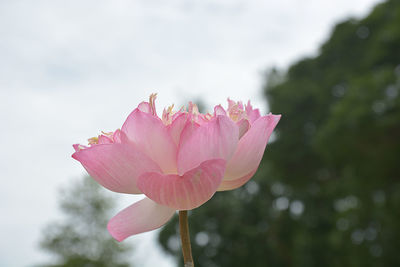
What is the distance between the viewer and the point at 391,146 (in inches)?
239

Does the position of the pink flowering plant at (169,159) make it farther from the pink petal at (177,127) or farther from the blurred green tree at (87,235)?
the blurred green tree at (87,235)

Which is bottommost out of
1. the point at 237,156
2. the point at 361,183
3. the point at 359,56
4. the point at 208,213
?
the point at 237,156

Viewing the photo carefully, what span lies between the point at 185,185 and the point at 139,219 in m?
0.07

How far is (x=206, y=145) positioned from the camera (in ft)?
1.20

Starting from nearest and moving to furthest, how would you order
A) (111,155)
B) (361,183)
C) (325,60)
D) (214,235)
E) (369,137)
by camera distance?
(111,155) → (369,137) → (361,183) → (325,60) → (214,235)

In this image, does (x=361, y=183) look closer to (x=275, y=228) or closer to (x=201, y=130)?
(x=275, y=228)

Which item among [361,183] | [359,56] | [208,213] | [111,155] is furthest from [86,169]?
[208,213]

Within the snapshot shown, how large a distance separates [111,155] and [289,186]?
28.9 ft

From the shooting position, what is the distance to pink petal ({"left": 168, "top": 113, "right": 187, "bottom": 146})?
389 mm

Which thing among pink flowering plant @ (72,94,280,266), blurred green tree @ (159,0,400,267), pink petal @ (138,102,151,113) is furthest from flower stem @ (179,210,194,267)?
blurred green tree @ (159,0,400,267)

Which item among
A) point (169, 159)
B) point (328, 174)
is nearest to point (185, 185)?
point (169, 159)

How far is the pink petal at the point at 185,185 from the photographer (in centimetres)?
36

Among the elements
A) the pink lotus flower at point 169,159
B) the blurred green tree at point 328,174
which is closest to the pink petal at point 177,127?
the pink lotus flower at point 169,159

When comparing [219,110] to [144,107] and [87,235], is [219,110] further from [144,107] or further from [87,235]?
[87,235]
